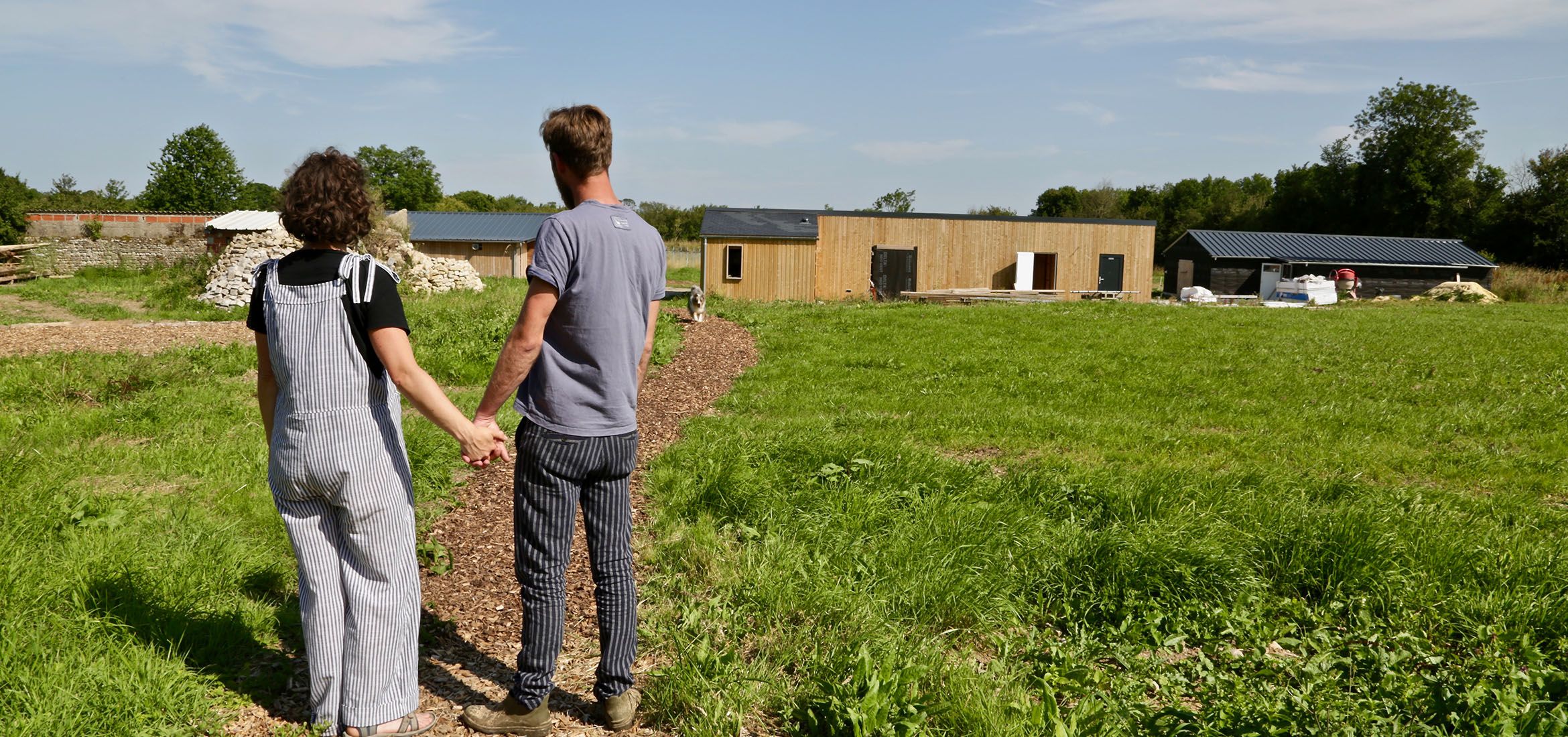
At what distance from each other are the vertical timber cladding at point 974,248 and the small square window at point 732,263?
8.81 feet

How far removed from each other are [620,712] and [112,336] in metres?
12.7

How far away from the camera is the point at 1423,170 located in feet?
178

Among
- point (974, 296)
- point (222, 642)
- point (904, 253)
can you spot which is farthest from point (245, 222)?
point (222, 642)

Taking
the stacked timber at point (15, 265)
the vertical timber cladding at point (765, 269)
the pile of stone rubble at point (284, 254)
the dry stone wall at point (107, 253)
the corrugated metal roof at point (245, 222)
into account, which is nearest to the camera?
the pile of stone rubble at point (284, 254)

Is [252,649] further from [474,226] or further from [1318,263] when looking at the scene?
[474,226]

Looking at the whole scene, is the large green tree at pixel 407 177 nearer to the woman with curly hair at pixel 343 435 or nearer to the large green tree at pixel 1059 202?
the large green tree at pixel 1059 202

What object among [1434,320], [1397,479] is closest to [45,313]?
[1397,479]

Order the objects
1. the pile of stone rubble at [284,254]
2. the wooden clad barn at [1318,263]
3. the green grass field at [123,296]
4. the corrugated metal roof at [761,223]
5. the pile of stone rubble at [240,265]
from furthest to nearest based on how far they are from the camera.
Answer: the wooden clad barn at [1318,263], the corrugated metal roof at [761,223], the pile of stone rubble at [284,254], the pile of stone rubble at [240,265], the green grass field at [123,296]

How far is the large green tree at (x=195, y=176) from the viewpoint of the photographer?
230ft

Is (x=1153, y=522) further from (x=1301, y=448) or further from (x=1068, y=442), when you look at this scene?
(x=1301, y=448)

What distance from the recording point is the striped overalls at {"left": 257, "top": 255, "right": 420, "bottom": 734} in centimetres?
261

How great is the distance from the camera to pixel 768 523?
191 inches

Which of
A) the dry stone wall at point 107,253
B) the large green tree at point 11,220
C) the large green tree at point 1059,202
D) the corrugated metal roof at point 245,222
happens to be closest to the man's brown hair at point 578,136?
the corrugated metal roof at point 245,222

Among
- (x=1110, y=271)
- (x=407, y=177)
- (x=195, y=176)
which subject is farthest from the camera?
(x=407, y=177)
